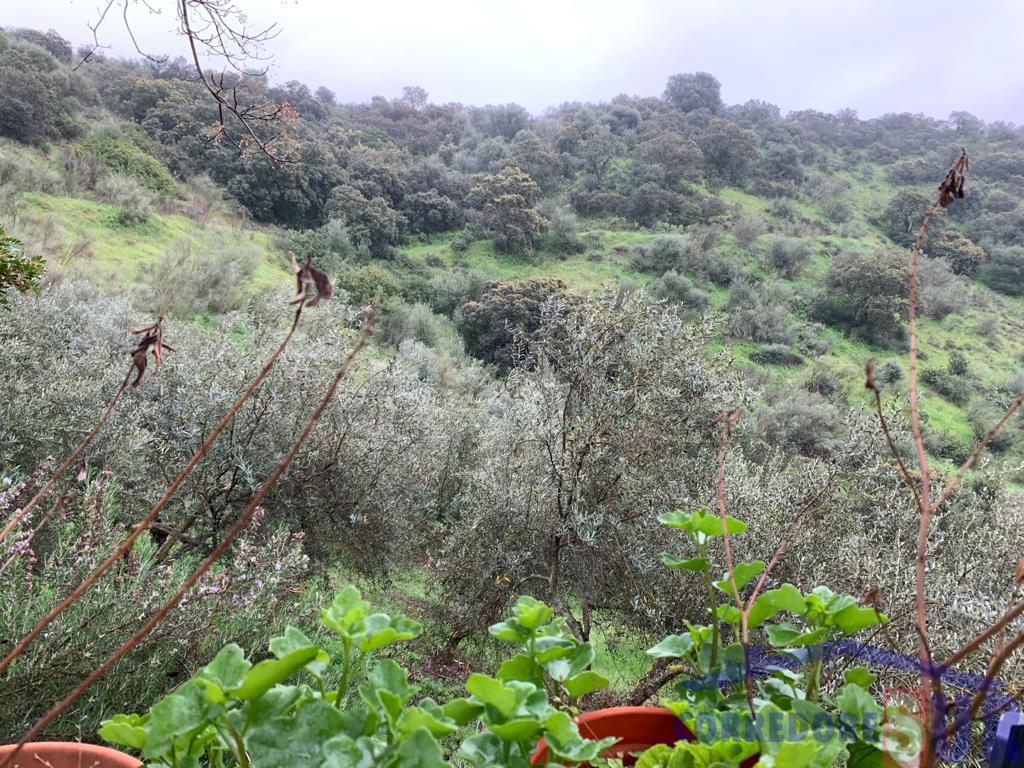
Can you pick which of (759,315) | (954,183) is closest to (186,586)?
(954,183)

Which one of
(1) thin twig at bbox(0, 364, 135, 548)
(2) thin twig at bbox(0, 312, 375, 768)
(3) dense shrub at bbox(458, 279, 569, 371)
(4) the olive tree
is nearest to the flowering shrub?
(1) thin twig at bbox(0, 364, 135, 548)

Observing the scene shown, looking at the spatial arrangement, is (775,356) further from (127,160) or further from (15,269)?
(127,160)

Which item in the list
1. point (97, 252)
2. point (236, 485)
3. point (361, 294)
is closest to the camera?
point (236, 485)

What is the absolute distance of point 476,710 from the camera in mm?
590

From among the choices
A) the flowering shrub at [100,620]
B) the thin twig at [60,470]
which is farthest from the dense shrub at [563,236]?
the thin twig at [60,470]

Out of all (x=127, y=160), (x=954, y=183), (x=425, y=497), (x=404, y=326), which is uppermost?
(x=127, y=160)

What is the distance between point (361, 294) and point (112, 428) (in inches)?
620

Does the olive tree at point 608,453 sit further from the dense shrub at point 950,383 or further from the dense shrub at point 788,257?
the dense shrub at point 788,257

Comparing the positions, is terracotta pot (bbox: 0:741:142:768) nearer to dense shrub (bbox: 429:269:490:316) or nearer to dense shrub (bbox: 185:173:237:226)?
dense shrub (bbox: 429:269:490:316)

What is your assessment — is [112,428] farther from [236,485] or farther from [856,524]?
[856,524]

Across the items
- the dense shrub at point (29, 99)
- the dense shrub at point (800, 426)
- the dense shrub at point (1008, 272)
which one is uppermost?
the dense shrub at point (29, 99)

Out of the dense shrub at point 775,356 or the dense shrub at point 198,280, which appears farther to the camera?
the dense shrub at point 775,356

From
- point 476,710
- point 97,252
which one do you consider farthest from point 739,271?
point 476,710

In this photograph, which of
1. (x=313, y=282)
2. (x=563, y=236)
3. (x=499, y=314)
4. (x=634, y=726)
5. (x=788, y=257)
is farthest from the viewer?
(x=563, y=236)
